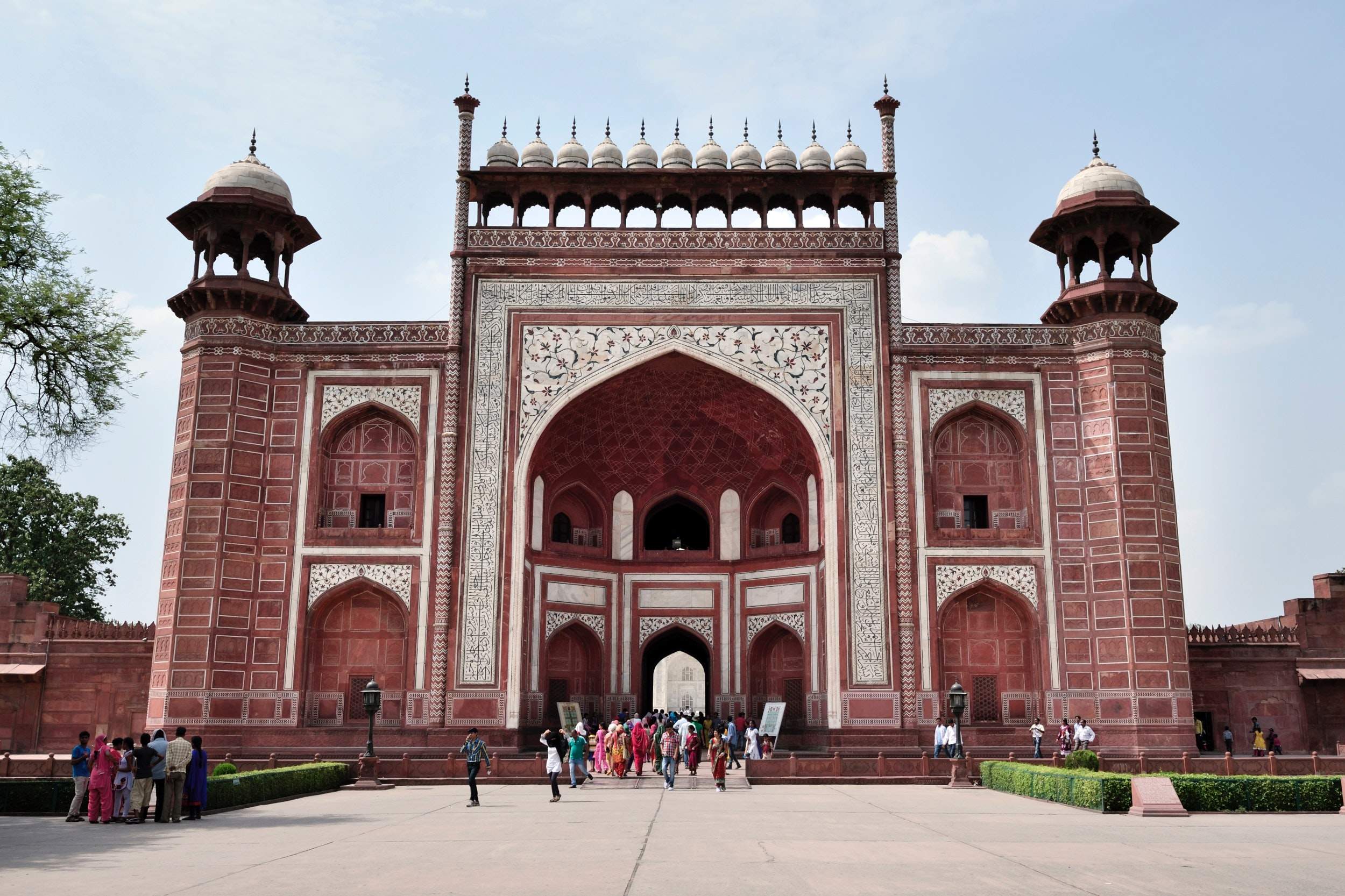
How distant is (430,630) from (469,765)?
271 inches

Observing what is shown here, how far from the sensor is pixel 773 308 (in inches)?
859

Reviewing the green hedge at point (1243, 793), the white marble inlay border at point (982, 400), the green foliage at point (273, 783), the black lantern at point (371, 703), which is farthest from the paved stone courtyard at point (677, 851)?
the white marble inlay border at point (982, 400)

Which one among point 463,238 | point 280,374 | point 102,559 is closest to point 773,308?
point 463,238

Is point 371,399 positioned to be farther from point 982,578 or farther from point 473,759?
point 982,578

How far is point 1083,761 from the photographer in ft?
54.8

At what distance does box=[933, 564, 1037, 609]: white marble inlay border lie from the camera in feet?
67.5

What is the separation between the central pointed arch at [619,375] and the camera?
20.3m

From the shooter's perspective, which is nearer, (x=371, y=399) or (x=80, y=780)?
(x=80, y=780)

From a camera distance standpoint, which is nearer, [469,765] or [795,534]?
[469,765]

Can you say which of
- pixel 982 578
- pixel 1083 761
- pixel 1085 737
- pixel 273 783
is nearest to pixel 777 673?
pixel 982 578

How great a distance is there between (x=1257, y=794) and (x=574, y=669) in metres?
13.1

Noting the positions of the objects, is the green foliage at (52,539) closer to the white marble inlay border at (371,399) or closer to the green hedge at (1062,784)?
the white marble inlay border at (371,399)

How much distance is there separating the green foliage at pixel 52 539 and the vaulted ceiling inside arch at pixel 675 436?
16.0 meters

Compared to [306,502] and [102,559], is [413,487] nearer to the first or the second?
[306,502]
